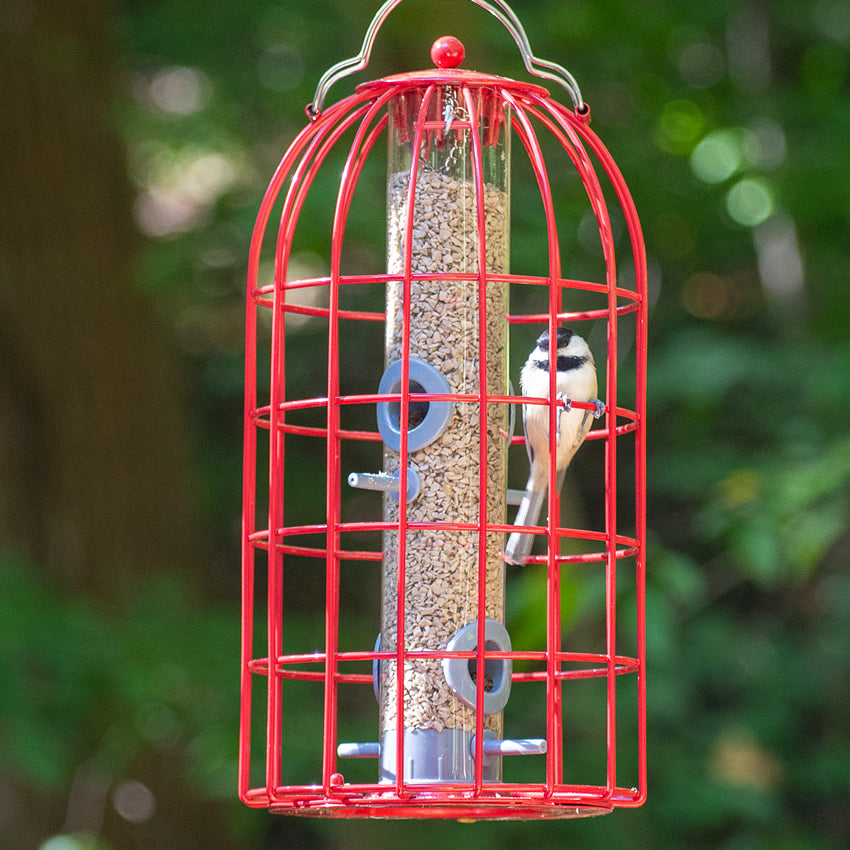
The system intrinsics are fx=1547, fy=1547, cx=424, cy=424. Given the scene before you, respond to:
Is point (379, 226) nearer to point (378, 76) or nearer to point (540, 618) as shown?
point (378, 76)

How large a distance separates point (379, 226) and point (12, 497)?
9.23ft

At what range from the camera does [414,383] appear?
3.87 meters

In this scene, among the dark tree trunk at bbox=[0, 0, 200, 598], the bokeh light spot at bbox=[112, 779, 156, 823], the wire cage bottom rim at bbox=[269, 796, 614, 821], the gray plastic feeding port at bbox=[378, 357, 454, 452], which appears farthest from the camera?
the dark tree trunk at bbox=[0, 0, 200, 598]

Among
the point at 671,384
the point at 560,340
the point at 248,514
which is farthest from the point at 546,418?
the point at 671,384

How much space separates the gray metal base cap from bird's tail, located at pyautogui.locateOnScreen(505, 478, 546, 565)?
0.45m

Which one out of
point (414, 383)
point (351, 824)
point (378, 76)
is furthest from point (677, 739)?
point (414, 383)

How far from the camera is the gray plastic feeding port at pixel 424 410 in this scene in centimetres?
377

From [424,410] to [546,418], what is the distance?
0.30 m

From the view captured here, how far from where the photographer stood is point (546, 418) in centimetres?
379

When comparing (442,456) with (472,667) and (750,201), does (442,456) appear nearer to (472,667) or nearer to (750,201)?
(472,667)

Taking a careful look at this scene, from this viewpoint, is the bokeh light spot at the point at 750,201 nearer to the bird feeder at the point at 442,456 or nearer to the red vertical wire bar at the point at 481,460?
the bird feeder at the point at 442,456

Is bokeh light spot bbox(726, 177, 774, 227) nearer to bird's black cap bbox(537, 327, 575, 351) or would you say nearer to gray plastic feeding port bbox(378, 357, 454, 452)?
bird's black cap bbox(537, 327, 575, 351)

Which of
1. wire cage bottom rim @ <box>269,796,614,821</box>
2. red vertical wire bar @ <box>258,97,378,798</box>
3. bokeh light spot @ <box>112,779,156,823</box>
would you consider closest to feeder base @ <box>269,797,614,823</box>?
wire cage bottom rim @ <box>269,796,614,821</box>

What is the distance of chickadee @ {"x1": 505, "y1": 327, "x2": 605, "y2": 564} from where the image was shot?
3.79 m
